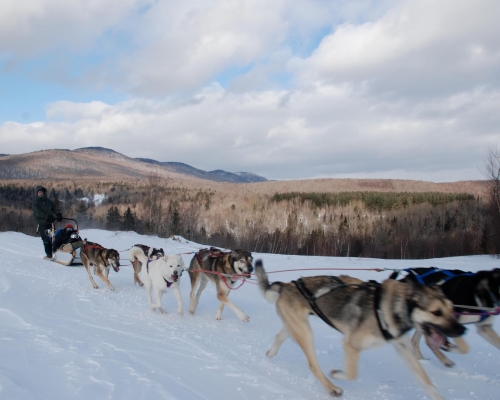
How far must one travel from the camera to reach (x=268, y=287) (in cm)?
435

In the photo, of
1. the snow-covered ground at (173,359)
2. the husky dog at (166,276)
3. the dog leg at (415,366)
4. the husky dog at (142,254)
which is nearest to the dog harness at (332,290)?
the dog leg at (415,366)

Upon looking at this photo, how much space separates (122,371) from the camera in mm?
3723

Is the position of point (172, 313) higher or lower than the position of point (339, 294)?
lower

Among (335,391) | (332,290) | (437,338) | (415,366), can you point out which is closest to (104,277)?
(332,290)

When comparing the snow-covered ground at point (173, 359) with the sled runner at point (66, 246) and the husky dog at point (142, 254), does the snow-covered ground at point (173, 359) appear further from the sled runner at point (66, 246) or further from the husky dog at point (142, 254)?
the sled runner at point (66, 246)

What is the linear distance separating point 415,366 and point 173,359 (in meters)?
2.55

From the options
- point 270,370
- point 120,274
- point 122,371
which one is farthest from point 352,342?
point 120,274

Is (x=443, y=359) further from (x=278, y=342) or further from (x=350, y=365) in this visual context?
(x=278, y=342)

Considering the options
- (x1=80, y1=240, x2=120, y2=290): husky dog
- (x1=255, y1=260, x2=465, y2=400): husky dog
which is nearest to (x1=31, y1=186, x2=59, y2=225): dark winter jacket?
(x1=80, y1=240, x2=120, y2=290): husky dog

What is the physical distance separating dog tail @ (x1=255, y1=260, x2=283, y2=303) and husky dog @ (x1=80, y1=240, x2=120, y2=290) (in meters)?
5.15

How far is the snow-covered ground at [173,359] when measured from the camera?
3.41 meters

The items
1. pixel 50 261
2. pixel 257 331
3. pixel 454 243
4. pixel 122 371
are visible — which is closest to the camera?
pixel 122 371

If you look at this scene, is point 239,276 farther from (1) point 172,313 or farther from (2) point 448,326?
(2) point 448,326

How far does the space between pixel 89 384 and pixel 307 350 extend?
6.65 ft
